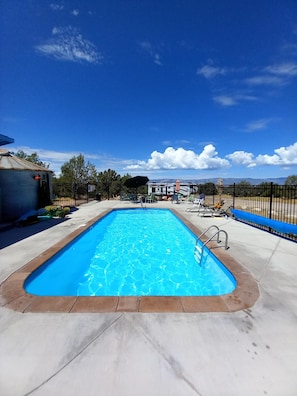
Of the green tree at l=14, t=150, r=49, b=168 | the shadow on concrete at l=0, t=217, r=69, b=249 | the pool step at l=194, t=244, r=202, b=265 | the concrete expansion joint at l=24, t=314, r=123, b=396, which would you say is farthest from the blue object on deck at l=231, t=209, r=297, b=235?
the green tree at l=14, t=150, r=49, b=168

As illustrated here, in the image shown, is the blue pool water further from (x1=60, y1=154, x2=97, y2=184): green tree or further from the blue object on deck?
(x1=60, y1=154, x2=97, y2=184): green tree

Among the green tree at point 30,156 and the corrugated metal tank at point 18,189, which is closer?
the corrugated metal tank at point 18,189

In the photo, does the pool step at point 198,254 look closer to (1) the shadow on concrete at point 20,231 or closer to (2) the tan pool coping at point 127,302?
(2) the tan pool coping at point 127,302

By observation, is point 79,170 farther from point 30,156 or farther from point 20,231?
point 20,231

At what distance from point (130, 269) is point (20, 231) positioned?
4444mm

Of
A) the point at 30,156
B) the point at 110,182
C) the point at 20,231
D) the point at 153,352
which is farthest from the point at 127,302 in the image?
the point at 30,156

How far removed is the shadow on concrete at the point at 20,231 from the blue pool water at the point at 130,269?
1615 millimetres

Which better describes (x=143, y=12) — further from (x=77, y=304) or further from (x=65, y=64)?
(x=77, y=304)

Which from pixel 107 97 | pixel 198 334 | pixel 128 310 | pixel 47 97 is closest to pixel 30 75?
pixel 47 97

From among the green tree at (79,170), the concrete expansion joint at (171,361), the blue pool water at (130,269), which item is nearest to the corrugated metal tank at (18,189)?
the blue pool water at (130,269)

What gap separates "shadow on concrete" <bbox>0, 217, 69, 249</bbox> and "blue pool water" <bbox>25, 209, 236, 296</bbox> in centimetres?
162

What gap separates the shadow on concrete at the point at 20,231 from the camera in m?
5.53

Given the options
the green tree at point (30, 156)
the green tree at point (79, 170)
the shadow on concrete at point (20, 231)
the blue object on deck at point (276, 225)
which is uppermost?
the green tree at point (30, 156)

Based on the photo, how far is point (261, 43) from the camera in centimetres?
784
